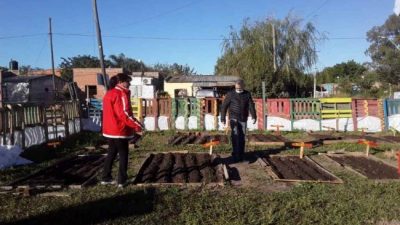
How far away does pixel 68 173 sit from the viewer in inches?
351

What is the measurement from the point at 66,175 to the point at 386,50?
213 ft

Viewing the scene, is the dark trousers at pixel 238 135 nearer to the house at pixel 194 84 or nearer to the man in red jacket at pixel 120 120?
the man in red jacket at pixel 120 120

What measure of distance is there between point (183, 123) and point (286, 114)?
4692 mm

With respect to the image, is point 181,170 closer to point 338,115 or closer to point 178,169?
point 178,169

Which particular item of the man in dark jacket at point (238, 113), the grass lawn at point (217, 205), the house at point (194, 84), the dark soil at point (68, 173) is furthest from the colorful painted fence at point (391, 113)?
the house at point (194, 84)

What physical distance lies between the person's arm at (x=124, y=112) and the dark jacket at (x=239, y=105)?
11.7 feet

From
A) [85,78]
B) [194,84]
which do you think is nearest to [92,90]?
[85,78]

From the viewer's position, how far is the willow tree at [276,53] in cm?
3703

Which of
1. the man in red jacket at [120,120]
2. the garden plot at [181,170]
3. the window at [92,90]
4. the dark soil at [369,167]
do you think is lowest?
the dark soil at [369,167]

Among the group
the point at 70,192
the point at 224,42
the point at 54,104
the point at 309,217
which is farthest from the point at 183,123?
the point at 224,42

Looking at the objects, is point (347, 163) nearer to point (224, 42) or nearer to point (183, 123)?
point (183, 123)

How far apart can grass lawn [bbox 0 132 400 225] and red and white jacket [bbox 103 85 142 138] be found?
2.99 feet

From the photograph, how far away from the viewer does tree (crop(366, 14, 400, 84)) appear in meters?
64.2

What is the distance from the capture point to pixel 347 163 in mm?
10367
